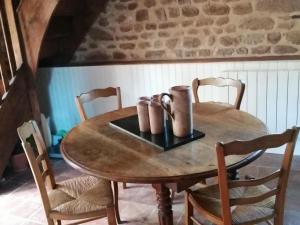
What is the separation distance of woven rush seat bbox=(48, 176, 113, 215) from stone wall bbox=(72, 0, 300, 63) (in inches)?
79.8

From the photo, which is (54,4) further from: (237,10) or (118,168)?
(118,168)

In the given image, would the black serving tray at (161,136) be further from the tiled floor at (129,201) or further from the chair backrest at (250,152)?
the tiled floor at (129,201)

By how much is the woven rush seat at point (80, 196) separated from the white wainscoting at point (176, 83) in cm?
164

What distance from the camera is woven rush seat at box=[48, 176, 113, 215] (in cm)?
196

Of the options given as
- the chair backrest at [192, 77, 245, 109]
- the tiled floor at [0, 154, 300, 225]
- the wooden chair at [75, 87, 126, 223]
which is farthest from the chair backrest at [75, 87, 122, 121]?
the tiled floor at [0, 154, 300, 225]

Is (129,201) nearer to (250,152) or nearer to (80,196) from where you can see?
(80,196)

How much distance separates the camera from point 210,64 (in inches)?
132

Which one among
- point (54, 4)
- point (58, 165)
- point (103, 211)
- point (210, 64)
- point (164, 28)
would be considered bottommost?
point (58, 165)

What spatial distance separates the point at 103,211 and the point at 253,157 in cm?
92

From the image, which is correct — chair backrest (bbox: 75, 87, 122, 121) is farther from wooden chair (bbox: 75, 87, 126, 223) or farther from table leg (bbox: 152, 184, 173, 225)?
table leg (bbox: 152, 184, 173, 225)

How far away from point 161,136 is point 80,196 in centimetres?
66

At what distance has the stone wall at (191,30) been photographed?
10.7 feet

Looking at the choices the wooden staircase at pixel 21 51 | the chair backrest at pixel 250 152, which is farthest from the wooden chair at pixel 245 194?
the wooden staircase at pixel 21 51

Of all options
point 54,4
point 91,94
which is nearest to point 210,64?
point 91,94
